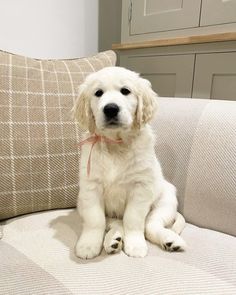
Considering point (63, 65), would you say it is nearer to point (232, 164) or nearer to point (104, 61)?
point (104, 61)

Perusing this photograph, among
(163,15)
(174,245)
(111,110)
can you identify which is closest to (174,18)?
(163,15)

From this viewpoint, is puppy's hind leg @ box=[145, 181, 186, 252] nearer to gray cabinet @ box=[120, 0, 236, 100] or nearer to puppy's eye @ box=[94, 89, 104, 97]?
puppy's eye @ box=[94, 89, 104, 97]

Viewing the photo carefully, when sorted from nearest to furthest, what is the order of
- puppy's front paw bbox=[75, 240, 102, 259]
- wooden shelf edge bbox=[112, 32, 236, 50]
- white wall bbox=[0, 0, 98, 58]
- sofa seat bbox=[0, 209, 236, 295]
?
sofa seat bbox=[0, 209, 236, 295] < puppy's front paw bbox=[75, 240, 102, 259] < wooden shelf edge bbox=[112, 32, 236, 50] < white wall bbox=[0, 0, 98, 58]

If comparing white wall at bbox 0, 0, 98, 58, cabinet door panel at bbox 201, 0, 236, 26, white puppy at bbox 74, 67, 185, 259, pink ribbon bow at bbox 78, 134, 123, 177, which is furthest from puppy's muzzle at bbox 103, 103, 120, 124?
white wall at bbox 0, 0, 98, 58

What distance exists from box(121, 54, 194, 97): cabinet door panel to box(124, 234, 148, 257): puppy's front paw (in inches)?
38.5

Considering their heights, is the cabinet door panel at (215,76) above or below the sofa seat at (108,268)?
above

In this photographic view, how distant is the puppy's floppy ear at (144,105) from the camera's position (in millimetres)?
951

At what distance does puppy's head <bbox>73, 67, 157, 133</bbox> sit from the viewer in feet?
2.93

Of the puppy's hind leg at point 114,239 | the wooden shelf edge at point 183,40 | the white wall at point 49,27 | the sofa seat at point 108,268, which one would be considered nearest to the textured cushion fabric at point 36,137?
the sofa seat at point 108,268

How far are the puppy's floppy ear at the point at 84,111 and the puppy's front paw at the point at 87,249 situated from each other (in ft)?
1.17

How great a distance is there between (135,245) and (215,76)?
992 mm

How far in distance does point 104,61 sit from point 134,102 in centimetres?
43

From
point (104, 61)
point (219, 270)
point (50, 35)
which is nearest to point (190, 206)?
point (219, 270)

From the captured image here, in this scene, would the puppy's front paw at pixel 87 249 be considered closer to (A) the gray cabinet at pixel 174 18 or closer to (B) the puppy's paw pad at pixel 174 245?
(B) the puppy's paw pad at pixel 174 245
